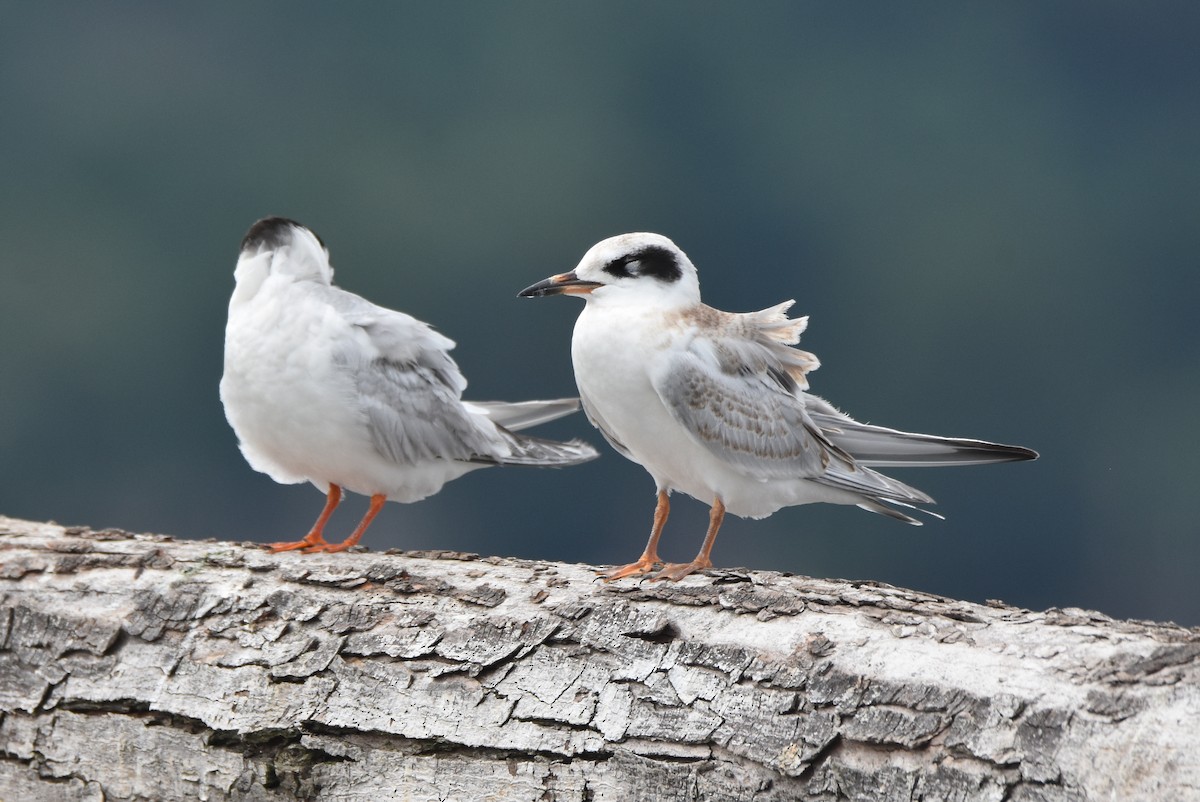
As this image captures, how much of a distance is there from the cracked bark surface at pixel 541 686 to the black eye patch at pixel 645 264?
3.17 ft

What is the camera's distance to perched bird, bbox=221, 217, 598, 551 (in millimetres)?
5027

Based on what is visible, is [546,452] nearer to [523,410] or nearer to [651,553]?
[523,410]

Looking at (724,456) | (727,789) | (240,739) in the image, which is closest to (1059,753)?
(727,789)

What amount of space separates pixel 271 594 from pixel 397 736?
71 cm

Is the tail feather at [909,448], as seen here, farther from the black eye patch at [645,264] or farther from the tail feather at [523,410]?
the tail feather at [523,410]

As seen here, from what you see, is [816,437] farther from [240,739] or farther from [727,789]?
[240,739]

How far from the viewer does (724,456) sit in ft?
14.0

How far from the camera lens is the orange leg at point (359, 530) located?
488 cm

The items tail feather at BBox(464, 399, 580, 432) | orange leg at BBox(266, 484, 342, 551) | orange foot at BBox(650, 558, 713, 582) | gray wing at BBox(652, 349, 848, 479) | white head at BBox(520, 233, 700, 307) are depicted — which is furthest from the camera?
tail feather at BBox(464, 399, 580, 432)

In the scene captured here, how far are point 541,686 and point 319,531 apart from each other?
1709mm

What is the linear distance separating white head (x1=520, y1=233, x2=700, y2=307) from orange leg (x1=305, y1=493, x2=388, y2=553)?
127 cm

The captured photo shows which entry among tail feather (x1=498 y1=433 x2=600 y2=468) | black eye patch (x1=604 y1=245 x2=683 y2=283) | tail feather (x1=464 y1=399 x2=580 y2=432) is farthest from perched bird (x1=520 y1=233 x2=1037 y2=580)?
tail feather (x1=464 y1=399 x2=580 y2=432)

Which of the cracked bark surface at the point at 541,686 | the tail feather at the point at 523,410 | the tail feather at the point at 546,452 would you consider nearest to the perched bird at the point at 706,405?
the cracked bark surface at the point at 541,686

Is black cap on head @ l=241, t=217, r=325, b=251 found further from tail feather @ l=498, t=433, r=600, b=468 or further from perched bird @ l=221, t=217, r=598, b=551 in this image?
tail feather @ l=498, t=433, r=600, b=468
